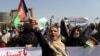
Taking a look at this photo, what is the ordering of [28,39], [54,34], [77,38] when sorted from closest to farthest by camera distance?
[54,34] < [77,38] < [28,39]

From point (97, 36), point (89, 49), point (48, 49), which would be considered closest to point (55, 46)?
point (48, 49)

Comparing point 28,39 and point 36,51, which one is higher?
point 28,39

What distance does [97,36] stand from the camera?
11031 millimetres

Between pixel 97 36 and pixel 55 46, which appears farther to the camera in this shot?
pixel 97 36

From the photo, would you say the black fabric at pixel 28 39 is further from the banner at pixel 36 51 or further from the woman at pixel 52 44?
the woman at pixel 52 44

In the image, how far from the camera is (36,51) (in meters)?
8.73

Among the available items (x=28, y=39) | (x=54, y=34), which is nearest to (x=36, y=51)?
(x=28, y=39)

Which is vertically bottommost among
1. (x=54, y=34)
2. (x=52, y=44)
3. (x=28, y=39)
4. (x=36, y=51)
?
(x=36, y=51)

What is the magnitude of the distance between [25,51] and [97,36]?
3073 millimetres

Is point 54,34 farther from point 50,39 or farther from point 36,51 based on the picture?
point 36,51

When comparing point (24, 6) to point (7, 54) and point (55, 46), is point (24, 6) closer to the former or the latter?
point (7, 54)

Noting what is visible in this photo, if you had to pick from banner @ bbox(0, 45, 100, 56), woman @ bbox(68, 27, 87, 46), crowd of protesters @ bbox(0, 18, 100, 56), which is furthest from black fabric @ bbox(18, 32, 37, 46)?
woman @ bbox(68, 27, 87, 46)

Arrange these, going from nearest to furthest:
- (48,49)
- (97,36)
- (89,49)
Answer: (48,49) → (89,49) → (97,36)

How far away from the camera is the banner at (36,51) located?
867cm
